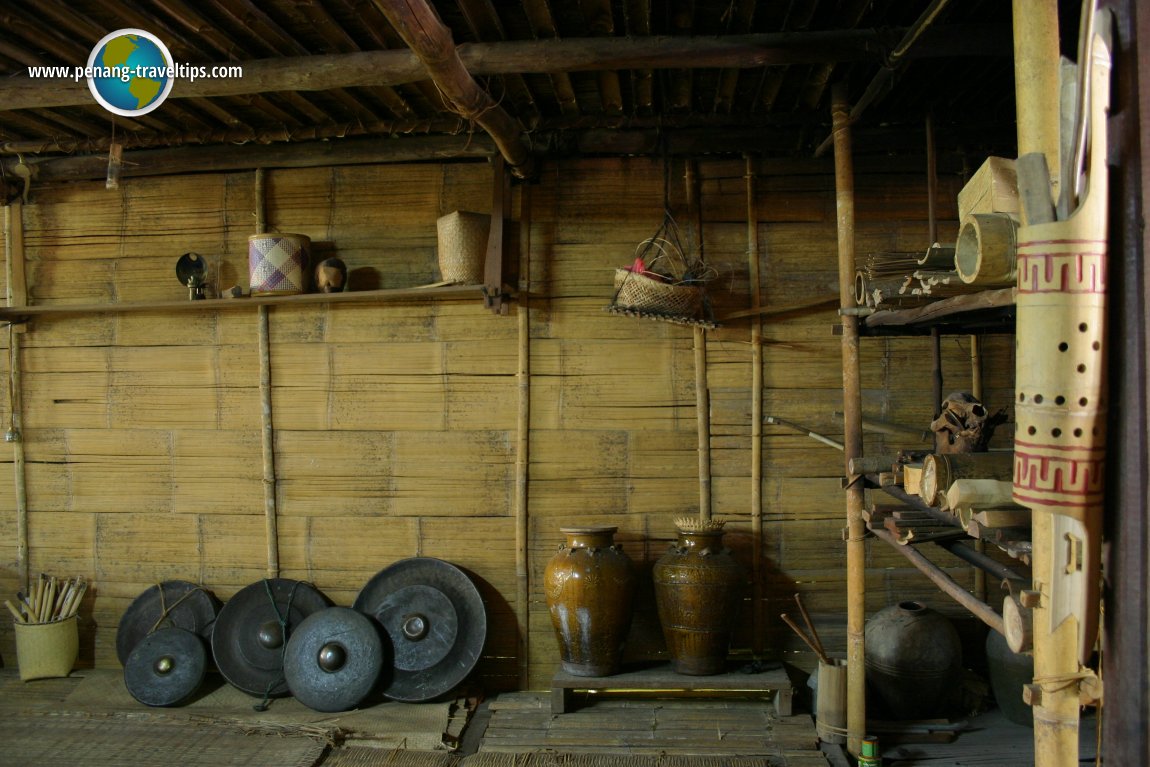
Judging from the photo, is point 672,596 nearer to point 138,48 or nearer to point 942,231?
point 942,231

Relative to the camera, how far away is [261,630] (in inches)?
201

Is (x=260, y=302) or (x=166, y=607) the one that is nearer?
Result: (x=260, y=302)

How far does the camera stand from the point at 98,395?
18.0 ft

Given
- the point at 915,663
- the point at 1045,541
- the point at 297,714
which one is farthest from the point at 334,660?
the point at 1045,541

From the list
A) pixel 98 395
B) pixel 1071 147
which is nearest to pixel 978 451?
pixel 1071 147

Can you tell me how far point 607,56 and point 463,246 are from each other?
1.57 meters

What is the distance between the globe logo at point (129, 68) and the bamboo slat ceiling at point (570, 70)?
68mm

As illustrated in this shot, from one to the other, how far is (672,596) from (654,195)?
8.06 feet

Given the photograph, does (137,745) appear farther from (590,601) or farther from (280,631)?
(590,601)

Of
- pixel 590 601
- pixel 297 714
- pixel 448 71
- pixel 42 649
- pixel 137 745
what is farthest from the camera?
pixel 42 649

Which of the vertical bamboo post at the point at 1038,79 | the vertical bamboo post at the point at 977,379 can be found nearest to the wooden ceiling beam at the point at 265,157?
the vertical bamboo post at the point at 977,379

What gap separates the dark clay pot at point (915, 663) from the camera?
4.46 metres

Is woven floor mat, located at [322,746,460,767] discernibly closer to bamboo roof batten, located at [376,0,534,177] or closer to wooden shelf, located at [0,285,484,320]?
wooden shelf, located at [0,285,484,320]

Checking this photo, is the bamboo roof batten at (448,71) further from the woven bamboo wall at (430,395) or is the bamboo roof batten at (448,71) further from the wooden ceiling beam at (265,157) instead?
the woven bamboo wall at (430,395)
